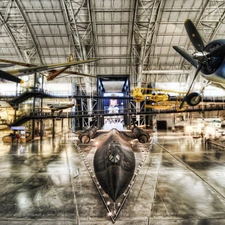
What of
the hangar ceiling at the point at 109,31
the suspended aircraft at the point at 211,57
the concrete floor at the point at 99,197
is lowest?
the concrete floor at the point at 99,197

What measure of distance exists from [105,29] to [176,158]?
23.2m

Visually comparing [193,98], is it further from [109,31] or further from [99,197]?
[109,31]

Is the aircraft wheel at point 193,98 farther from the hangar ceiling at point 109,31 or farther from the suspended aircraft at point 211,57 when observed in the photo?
the hangar ceiling at point 109,31

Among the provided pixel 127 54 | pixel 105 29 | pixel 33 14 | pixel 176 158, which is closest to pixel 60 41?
pixel 33 14

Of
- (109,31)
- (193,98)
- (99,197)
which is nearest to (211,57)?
(193,98)

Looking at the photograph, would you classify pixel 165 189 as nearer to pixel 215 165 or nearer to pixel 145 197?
pixel 145 197

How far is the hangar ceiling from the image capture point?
880 inches

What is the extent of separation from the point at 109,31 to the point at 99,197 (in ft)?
85.9

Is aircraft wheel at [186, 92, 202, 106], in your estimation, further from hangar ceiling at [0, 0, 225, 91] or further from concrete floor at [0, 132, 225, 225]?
hangar ceiling at [0, 0, 225, 91]

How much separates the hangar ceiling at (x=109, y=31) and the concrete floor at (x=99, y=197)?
2111 cm

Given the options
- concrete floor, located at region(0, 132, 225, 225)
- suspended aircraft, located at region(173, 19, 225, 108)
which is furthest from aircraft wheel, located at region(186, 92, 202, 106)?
concrete floor, located at region(0, 132, 225, 225)

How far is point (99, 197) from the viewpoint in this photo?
6.43 m

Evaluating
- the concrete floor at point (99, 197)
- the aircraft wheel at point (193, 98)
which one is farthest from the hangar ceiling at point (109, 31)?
the concrete floor at point (99, 197)

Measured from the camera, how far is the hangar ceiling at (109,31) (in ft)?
73.3
